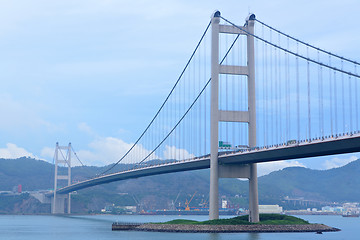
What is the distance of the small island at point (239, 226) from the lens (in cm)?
6944

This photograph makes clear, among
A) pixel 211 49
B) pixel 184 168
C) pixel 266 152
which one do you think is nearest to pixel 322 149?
pixel 266 152

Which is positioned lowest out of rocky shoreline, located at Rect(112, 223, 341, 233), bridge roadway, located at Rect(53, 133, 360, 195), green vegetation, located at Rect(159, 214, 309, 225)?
rocky shoreline, located at Rect(112, 223, 341, 233)

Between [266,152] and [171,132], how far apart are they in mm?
35212

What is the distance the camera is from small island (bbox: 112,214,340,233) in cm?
6944

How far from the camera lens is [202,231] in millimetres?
69500

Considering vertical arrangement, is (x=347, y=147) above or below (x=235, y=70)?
below

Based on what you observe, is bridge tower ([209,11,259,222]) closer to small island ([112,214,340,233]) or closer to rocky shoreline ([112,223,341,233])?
small island ([112,214,340,233])

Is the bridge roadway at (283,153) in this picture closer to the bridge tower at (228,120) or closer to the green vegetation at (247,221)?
the bridge tower at (228,120)

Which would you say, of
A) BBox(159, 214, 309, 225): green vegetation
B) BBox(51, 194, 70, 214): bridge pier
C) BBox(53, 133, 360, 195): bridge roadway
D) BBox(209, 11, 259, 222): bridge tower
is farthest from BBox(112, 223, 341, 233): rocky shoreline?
BBox(51, 194, 70, 214): bridge pier

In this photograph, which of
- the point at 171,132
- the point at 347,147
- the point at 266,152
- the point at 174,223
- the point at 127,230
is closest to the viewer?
the point at 347,147

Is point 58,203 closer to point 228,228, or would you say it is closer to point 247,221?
point 247,221

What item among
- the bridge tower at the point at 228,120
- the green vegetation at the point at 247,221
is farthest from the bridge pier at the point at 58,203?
the bridge tower at the point at 228,120

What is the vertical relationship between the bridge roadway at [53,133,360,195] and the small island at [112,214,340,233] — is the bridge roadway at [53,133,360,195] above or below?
above

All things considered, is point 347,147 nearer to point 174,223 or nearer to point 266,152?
point 266,152
